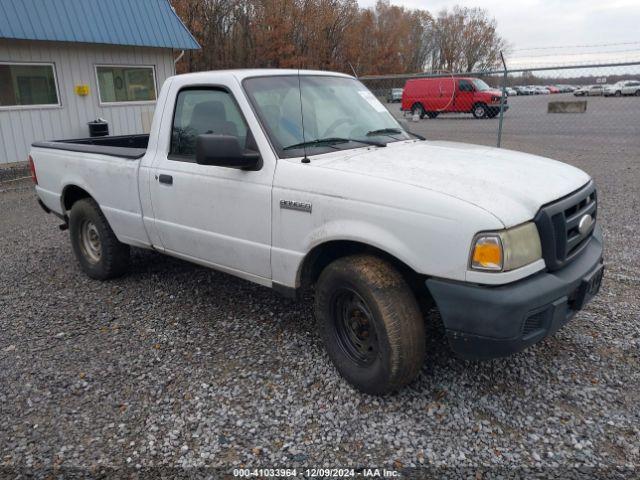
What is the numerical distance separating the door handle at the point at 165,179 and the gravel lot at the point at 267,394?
1140 millimetres

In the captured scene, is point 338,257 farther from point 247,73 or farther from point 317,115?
point 247,73

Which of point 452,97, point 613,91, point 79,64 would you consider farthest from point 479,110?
point 613,91

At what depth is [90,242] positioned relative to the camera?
17.3 feet

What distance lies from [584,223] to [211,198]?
7.95ft

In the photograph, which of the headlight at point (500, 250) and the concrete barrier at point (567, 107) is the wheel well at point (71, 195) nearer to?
the headlight at point (500, 250)

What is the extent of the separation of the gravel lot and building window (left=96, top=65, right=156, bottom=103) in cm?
921

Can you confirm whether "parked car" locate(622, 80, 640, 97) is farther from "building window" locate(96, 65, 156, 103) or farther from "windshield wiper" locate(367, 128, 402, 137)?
"windshield wiper" locate(367, 128, 402, 137)

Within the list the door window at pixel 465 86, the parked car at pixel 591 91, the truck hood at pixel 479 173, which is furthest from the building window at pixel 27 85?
the parked car at pixel 591 91

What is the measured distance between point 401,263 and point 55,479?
212cm

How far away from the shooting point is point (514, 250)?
2490 mm

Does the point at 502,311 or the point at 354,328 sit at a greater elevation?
the point at 502,311

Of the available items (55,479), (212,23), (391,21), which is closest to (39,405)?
(55,479)

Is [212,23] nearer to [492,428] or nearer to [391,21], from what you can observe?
[391,21]

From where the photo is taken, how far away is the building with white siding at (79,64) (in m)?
10.8
